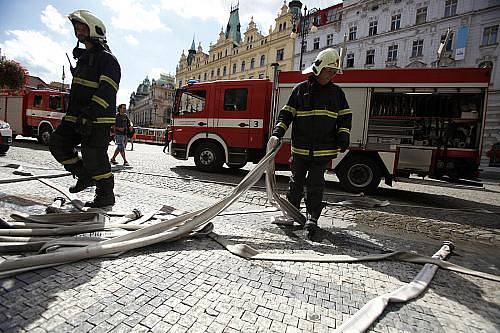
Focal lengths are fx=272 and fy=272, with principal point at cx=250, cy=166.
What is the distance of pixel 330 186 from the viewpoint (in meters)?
6.74

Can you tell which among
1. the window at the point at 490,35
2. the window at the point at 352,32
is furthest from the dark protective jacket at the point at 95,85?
the window at the point at 352,32

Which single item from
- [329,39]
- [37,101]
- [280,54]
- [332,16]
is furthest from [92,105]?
[280,54]

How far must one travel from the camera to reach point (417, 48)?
2675 centimetres

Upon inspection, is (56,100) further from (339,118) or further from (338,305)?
(338,305)

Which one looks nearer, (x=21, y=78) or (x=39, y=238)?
(x=39, y=238)

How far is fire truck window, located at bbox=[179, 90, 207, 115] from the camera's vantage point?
25.2 feet

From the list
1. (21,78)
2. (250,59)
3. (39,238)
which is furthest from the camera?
(250,59)

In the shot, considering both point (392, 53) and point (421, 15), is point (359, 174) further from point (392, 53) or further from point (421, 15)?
point (421, 15)

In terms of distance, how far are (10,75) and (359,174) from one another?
24677 mm

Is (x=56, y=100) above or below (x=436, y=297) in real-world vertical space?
above

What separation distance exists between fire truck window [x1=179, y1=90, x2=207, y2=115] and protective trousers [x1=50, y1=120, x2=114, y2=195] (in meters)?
4.75

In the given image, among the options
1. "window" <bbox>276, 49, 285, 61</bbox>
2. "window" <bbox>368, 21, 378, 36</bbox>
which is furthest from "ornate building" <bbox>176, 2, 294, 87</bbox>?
"window" <bbox>368, 21, 378, 36</bbox>

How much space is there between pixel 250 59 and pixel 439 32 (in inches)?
1221

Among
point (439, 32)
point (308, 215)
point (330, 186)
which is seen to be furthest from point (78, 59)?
point (439, 32)
